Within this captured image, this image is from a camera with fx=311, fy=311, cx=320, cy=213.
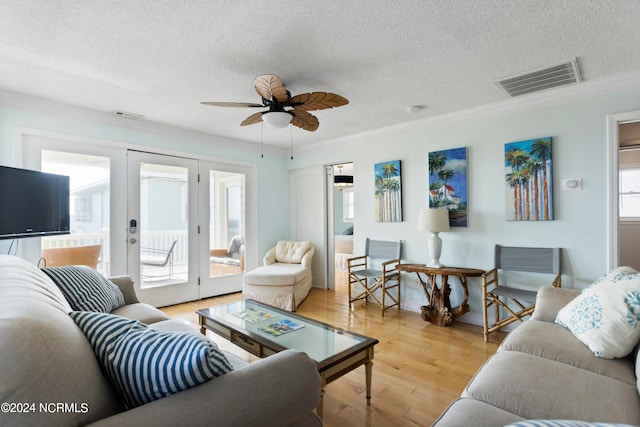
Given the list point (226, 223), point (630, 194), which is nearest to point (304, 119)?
point (226, 223)

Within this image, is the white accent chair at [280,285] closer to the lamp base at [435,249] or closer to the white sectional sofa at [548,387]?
the lamp base at [435,249]

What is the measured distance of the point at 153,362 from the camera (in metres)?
0.88

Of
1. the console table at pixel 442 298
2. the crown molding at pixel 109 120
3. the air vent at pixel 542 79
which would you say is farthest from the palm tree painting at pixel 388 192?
the crown molding at pixel 109 120

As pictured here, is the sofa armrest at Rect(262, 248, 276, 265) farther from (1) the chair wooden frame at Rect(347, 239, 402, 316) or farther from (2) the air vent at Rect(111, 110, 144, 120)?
(2) the air vent at Rect(111, 110, 144, 120)

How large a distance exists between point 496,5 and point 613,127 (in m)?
1.90

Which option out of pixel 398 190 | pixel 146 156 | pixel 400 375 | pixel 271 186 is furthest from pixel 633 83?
pixel 146 156

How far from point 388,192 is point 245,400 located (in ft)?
11.5

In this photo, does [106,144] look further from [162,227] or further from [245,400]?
[245,400]

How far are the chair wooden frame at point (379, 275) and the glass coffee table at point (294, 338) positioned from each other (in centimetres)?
164

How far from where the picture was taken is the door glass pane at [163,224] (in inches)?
155

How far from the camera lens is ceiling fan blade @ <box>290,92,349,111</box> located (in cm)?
227

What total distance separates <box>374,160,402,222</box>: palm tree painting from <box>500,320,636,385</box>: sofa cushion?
7.47ft

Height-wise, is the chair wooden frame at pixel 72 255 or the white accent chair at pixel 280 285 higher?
the chair wooden frame at pixel 72 255

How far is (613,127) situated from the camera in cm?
272
